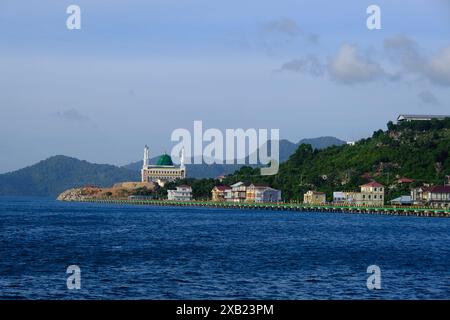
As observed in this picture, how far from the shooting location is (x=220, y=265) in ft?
164

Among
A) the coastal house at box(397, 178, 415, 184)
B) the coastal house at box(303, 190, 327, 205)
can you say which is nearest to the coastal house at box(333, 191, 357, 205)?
the coastal house at box(303, 190, 327, 205)

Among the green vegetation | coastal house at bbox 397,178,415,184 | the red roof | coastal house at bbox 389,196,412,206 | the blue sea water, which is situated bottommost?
the blue sea water

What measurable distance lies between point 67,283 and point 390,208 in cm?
11203

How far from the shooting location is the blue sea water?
3944cm

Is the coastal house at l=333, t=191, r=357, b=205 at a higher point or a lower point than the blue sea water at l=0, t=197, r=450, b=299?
higher

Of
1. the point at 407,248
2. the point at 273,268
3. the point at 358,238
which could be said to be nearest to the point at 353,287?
the point at 273,268

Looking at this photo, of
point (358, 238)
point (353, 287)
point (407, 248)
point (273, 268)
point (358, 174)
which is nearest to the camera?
point (353, 287)

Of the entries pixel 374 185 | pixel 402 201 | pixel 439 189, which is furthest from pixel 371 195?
pixel 439 189

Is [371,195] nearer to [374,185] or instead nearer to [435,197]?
[374,185]

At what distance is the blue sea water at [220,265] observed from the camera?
3944 centimetres

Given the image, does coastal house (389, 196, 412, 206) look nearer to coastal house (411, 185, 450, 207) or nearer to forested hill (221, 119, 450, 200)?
forested hill (221, 119, 450, 200)

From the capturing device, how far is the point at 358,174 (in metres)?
181

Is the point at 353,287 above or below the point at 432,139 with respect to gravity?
below

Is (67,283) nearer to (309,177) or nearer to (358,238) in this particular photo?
(358,238)
